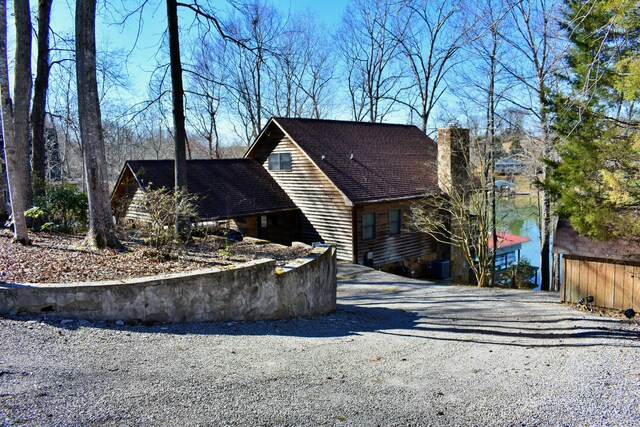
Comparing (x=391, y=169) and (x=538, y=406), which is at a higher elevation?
(x=391, y=169)

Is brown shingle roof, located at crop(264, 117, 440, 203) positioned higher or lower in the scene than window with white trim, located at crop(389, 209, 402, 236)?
higher

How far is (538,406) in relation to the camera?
16.4 ft

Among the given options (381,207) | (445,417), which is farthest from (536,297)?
(445,417)

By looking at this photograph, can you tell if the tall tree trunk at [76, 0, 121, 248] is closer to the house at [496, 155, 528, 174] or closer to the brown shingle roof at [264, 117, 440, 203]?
the brown shingle roof at [264, 117, 440, 203]

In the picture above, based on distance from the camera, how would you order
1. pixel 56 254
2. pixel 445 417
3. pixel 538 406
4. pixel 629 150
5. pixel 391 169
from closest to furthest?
pixel 445 417 < pixel 538 406 < pixel 56 254 < pixel 629 150 < pixel 391 169

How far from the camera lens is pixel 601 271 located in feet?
36.9

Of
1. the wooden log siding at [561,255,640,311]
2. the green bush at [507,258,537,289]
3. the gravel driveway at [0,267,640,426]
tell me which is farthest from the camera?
the green bush at [507,258,537,289]

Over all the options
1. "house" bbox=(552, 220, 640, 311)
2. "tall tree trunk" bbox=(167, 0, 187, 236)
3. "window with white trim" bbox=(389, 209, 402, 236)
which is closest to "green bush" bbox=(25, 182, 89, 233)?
"tall tree trunk" bbox=(167, 0, 187, 236)

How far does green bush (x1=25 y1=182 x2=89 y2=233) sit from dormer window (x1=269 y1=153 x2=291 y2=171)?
9.77m

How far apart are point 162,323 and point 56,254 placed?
10.4 feet

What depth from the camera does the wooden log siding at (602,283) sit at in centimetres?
1075

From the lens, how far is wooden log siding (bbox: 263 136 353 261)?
60.0 ft

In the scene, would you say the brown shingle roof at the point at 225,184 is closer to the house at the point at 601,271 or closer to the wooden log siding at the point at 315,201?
the wooden log siding at the point at 315,201

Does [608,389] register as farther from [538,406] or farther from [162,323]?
[162,323]
